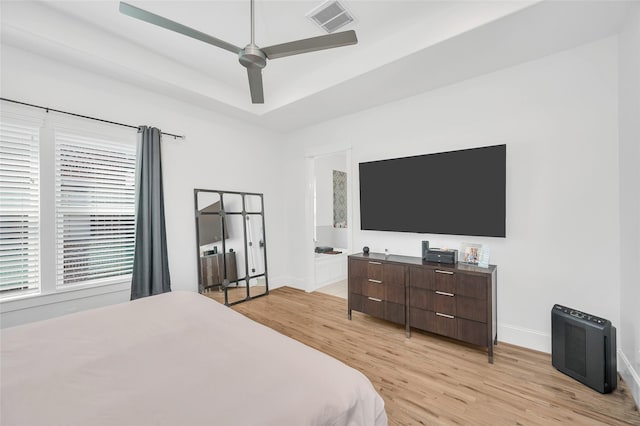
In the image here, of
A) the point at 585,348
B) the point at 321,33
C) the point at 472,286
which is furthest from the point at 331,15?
the point at 585,348

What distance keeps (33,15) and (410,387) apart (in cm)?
412

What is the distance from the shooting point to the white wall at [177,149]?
8.00 ft

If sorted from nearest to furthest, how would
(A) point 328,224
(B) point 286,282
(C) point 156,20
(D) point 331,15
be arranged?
(C) point 156,20, (D) point 331,15, (B) point 286,282, (A) point 328,224

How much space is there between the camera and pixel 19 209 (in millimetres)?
2359

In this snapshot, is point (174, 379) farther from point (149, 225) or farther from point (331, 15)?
point (331, 15)

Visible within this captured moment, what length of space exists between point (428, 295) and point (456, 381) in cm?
78

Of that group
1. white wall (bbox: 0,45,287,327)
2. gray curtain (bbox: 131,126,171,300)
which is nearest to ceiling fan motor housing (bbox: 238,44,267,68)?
gray curtain (bbox: 131,126,171,300)

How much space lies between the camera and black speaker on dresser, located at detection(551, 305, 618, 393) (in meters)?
1.89

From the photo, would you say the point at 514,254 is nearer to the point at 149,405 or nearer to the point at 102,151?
the point at 149,405

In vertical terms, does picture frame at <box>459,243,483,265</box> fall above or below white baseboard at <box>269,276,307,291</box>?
above

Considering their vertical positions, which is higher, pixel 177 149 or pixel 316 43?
pixel 316 43

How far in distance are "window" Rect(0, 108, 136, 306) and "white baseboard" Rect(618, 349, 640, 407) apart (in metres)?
4.34

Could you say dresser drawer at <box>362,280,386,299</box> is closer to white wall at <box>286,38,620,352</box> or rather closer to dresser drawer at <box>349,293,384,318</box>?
dresser drawer at <box>349,293,384,318</box>

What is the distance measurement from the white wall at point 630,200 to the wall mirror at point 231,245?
3875 millimetres
